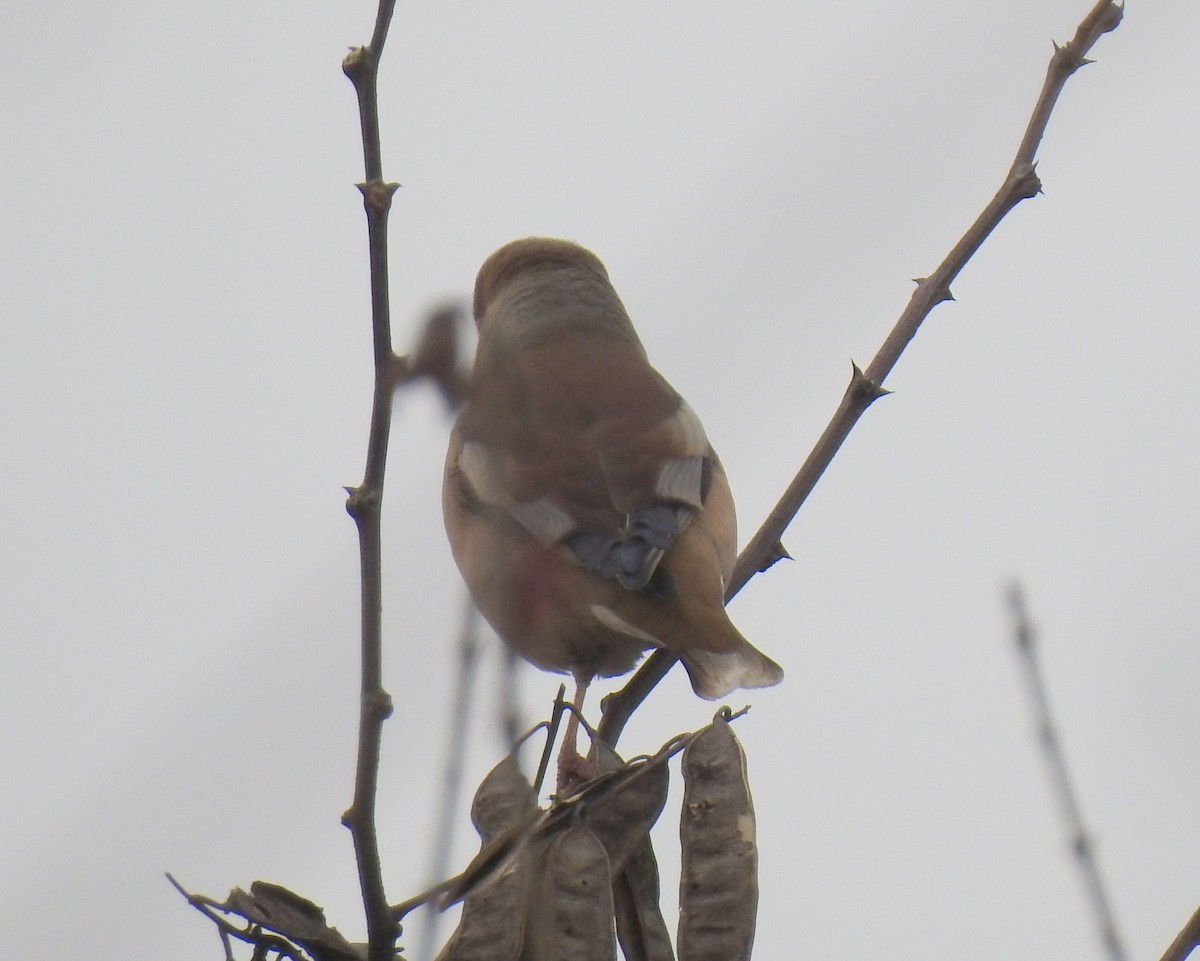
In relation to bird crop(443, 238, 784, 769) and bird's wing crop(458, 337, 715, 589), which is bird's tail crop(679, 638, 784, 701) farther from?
bird's wing crop(458, 337, 715, 589)

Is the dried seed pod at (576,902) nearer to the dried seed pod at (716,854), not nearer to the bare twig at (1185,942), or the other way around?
the dried seed pod at (716,854)

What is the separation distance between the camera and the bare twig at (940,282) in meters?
3.70

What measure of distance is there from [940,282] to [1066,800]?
1.64 m

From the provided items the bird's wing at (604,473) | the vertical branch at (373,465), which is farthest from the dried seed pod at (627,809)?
the bird's wing at (604,473)

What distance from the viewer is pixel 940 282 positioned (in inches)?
150

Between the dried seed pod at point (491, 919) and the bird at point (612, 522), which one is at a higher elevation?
the bird at point (612, 522)

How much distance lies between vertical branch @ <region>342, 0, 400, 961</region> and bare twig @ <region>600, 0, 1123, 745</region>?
66.1 inches

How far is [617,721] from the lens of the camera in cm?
401

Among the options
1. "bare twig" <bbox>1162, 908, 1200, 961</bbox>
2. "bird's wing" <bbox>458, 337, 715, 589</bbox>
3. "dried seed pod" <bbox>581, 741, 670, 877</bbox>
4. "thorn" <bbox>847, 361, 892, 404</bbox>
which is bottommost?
"bare twig" <bbox>1162, 908, 1200, 961</bbox>

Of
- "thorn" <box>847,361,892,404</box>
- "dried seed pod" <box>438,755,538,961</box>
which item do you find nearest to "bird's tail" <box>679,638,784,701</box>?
"thorn" <box>847,361,892,404</box>

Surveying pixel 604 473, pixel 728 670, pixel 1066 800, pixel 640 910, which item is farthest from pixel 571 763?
pixel 1066 800

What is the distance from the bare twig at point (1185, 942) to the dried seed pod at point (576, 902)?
971mm

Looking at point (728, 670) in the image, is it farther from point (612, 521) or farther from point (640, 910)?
point (640, 910)

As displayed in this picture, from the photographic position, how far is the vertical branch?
2027mm
